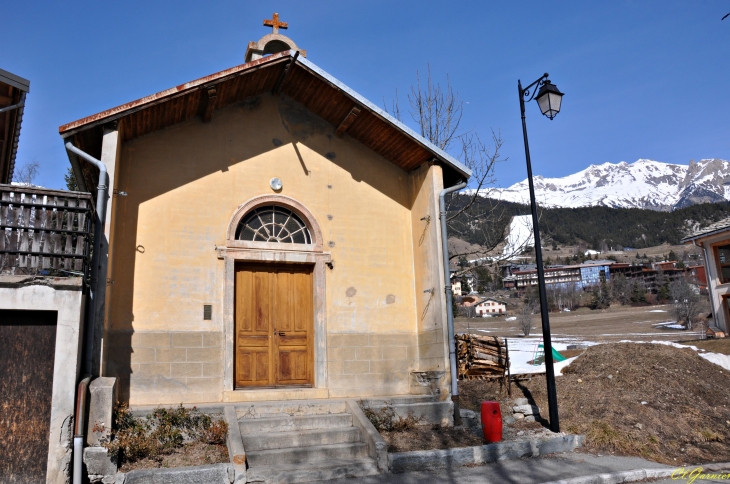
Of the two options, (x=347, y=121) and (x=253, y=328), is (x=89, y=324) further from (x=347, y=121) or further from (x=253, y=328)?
(x=347, y=121)

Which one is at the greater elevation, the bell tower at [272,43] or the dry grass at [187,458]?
the bell tower at [272,43]

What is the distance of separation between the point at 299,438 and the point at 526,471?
3291 millimetres

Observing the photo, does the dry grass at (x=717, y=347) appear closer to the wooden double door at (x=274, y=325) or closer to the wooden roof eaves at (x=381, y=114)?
the wooden roof eaves at (x=381, y=114)

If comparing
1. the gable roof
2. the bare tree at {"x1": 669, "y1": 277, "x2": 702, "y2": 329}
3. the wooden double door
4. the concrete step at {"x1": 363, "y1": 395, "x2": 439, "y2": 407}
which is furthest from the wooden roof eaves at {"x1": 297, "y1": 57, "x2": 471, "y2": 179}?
the bare tree at {"x1": 669, "y1": 277, "x2": 702, "y2": 329}

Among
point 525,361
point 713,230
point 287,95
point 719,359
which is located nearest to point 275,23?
point 287,95

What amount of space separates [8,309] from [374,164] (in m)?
7.13

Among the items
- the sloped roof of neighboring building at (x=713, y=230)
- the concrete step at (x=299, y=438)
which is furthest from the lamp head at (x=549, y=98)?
the sloped roof of neighboring building at (x=713, y=230)

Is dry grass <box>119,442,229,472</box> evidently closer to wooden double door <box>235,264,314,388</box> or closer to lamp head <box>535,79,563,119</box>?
wooden double door <box>235,264,314,388</box>

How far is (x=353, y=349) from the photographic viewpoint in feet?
35.2

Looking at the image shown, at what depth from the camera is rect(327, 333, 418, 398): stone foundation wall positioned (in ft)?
34.5

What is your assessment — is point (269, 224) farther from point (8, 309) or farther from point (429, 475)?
point (429, 475)

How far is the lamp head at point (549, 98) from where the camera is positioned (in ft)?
32.9

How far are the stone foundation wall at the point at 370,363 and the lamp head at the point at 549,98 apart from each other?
4.94 m

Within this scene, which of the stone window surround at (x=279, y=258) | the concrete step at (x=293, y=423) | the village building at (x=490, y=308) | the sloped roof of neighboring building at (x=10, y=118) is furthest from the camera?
the village building at (x=490, y=308)
